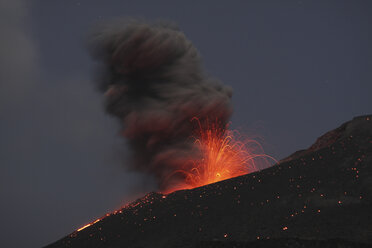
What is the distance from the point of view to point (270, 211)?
909 centimetres

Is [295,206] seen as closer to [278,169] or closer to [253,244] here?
[253,244]

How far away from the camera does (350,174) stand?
10.2 metres

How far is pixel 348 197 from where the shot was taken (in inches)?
353

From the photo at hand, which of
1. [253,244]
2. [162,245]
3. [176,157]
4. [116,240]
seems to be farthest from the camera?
[176,157]

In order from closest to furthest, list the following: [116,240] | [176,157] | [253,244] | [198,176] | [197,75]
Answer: [253,244]
[116,240]
[198,176]
[176,157]
[197,75]

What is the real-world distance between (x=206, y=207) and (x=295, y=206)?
264 cm

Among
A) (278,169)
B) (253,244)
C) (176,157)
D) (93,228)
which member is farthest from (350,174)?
(176,157)

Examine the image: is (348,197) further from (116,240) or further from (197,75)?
(197,75)

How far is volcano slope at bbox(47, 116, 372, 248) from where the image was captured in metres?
7.76

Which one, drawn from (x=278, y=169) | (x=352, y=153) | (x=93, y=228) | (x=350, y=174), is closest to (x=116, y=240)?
(x=93, y=228)

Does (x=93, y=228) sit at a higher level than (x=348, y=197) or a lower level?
higher

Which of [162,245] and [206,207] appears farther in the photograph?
[206,207]

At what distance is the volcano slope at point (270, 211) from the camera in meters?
7.76

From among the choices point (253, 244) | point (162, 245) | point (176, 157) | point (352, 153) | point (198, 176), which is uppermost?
point (176, 157)
